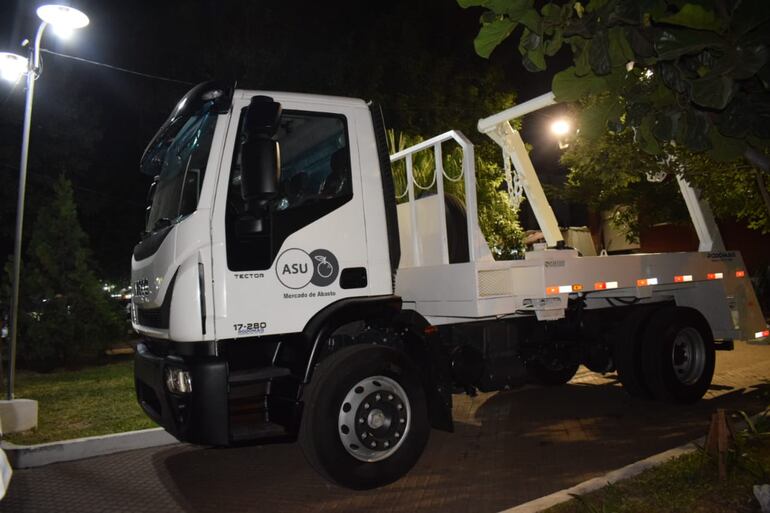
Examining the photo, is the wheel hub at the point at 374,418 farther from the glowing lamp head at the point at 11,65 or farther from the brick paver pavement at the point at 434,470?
the glowing lamp head at the point at 11,65

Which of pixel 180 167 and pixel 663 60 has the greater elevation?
pixel 180 167

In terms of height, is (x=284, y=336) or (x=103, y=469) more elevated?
(x=284, y=336)

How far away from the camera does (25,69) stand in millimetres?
8219

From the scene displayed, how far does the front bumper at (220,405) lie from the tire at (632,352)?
4.40 metres

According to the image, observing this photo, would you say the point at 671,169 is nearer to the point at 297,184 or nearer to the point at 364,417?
the point at 297,184

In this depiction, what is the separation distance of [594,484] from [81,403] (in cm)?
702

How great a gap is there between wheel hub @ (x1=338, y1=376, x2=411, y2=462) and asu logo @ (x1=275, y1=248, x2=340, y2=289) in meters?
0.86

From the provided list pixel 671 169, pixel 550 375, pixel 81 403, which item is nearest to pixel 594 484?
pixel 550 375

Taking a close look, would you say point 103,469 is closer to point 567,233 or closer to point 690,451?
point 690,451

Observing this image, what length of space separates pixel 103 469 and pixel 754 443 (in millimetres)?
5521

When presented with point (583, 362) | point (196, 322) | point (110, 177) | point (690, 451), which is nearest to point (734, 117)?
point (690, 451)

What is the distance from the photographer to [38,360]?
14023 millimetres

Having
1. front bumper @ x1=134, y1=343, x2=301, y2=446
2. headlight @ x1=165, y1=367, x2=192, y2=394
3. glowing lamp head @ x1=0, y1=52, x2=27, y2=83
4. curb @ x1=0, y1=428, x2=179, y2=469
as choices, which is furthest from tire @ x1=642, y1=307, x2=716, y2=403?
glowing lamp head @ x1=0, y1=52, x2=27, y2=83

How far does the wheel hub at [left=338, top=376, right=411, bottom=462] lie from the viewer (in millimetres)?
4902
